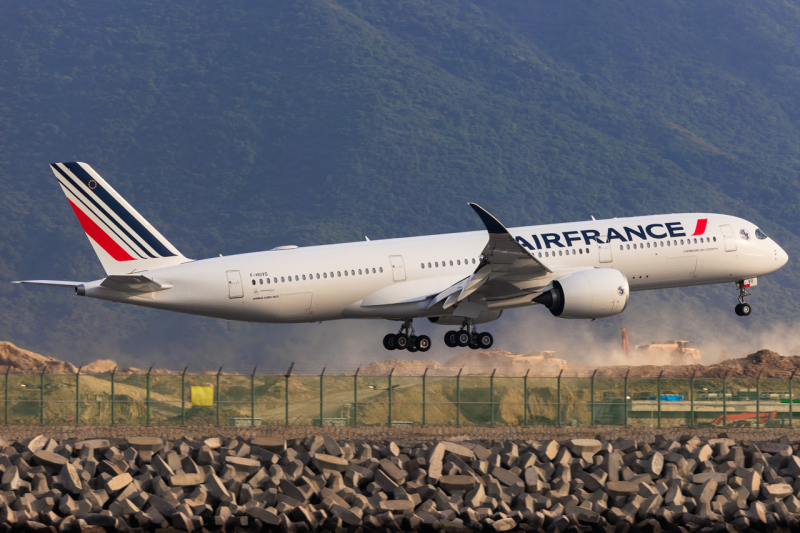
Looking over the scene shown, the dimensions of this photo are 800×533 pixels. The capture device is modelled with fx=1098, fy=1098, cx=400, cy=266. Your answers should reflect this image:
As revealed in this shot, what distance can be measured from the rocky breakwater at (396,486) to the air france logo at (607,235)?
12.6 metres

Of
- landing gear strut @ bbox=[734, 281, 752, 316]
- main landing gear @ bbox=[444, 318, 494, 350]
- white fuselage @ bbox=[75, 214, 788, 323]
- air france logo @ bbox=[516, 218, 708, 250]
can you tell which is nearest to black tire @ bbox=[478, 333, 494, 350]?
main landing gear @ bbox=[444, 318, 494, 350]

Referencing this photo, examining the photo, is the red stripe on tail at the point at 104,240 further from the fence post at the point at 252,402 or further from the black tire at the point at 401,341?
the black tire at the point at 401,341

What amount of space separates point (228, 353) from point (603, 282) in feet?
281

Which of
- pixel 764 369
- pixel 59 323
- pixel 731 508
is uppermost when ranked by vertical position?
pixel 59 323

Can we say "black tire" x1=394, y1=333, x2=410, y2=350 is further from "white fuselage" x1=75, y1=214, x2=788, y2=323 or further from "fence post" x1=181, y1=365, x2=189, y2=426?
"fence post" x1=181, y1=365, x2=189, y2=426

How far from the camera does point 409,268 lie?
2013 inches

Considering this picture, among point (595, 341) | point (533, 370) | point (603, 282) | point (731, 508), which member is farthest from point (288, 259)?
point (595, 341)

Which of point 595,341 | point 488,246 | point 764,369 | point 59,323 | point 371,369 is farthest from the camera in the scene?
point 59,323

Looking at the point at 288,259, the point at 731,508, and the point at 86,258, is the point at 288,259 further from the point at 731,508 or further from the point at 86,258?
the point at 86,258

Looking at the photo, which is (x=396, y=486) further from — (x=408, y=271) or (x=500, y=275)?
(x=408, y=271)

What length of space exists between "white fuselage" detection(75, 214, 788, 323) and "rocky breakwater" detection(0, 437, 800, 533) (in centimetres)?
850

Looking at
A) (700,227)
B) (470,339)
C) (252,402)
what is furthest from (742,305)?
(252,402)

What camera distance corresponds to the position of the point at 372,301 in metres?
50.9

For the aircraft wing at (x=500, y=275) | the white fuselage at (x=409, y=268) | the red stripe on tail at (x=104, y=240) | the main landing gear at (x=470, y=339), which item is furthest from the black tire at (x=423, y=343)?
the red stripe on tail at (x=104, y=240)
